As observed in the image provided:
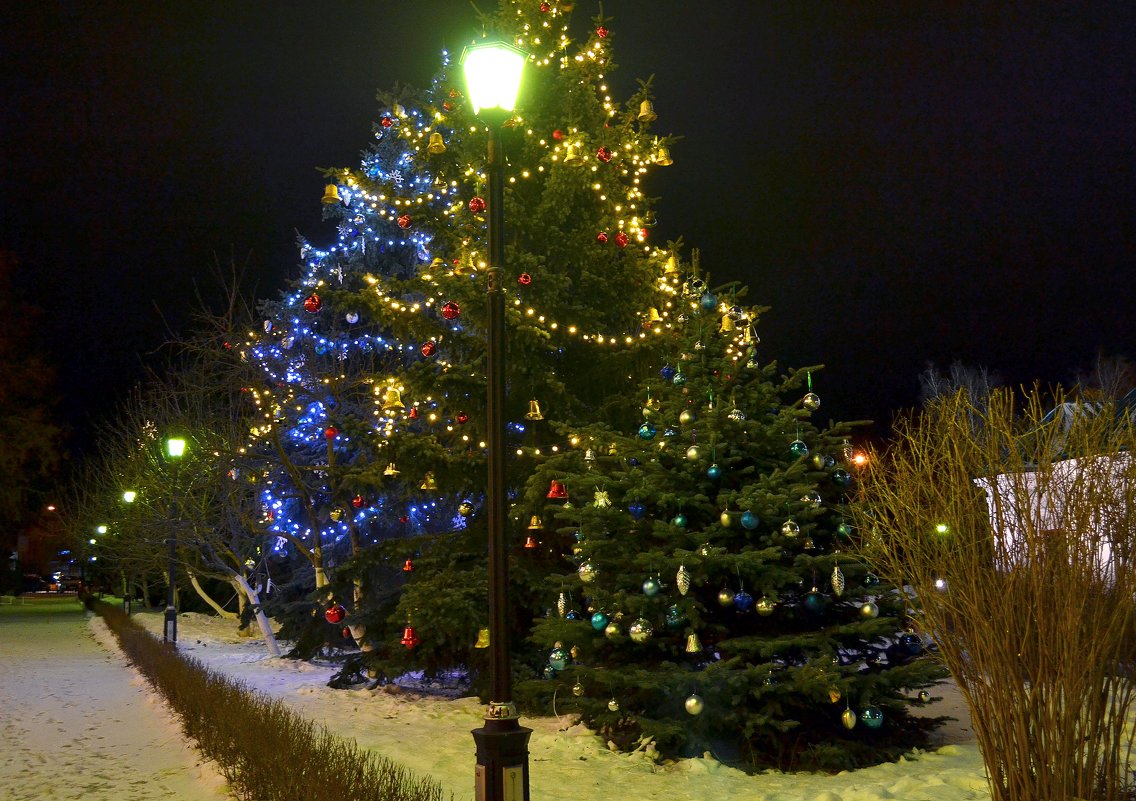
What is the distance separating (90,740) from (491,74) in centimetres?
938

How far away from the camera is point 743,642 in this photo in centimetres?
885

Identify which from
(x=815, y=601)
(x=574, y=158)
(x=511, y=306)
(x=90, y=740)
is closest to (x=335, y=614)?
(x=90, y=740)

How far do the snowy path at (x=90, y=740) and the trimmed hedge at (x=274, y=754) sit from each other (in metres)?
0.28

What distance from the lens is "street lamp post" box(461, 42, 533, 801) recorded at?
5.59 meters

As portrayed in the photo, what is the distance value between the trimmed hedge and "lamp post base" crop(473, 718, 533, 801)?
70 cm

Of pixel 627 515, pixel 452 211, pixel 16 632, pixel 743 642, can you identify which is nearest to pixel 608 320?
pixel 452 211

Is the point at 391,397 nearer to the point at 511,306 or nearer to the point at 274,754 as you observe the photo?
the point at 511,306

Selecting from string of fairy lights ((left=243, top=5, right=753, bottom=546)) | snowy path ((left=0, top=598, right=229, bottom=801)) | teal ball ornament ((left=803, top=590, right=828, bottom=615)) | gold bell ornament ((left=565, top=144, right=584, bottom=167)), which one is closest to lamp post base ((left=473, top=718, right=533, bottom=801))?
snowy path ((left=0, top=598, right=229, bottom=801))

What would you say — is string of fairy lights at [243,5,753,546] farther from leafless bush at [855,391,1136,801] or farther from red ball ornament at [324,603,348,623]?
leafless bush at [855,391,1136,801]

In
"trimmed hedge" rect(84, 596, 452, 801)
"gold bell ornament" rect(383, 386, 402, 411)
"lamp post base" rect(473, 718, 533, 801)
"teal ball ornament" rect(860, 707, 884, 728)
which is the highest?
"gold bell ornament" rect(383, 386, 402, 411)

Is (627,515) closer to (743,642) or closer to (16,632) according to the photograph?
(743,642)

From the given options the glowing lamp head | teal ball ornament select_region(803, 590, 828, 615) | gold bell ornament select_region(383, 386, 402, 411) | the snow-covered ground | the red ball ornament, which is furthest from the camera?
the red ball ornament

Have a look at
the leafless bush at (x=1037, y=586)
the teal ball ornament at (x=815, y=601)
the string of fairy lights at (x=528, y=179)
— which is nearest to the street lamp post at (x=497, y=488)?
the leafless bush at (x=1037, y=586)

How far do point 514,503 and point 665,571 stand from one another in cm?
445
